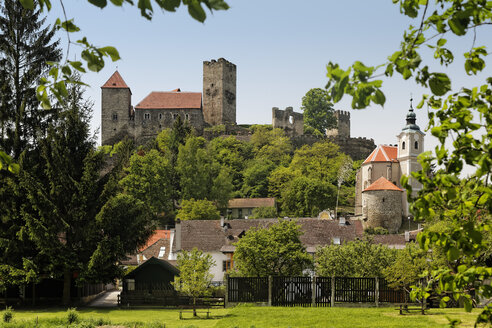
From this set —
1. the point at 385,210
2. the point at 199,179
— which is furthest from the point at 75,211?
the point at 199,179

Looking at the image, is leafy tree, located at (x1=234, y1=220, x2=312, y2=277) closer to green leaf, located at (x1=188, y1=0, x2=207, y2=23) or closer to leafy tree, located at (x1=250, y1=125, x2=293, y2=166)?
green leaf, located at (x1=188, y1=0, x2=207, y2=23)

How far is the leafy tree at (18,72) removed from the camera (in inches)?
1300

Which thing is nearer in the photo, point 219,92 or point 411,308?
point 411,308

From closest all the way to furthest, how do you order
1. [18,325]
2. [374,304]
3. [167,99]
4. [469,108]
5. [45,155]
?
[469,108] < [18,325] < [374,304] < [45,155] < [167,99]

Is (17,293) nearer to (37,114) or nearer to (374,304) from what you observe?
(37,114)

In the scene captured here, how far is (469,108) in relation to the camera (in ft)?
17.2

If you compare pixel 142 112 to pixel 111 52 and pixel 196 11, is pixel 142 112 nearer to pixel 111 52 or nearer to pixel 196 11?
pixel 111 52

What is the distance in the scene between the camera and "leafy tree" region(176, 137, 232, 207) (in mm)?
78688

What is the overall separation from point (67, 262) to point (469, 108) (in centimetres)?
2847

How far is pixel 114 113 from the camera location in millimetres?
109062

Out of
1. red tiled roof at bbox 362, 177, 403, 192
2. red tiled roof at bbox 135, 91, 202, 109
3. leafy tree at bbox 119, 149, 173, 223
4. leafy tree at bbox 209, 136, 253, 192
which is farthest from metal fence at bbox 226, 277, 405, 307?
red tiled roof at bbox 135, 91, 202, 109

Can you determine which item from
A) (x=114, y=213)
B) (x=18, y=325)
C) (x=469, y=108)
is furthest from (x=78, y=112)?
(x=469, y=108)

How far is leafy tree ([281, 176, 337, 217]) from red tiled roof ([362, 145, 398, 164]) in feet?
21.4

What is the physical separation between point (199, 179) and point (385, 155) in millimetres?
23362
